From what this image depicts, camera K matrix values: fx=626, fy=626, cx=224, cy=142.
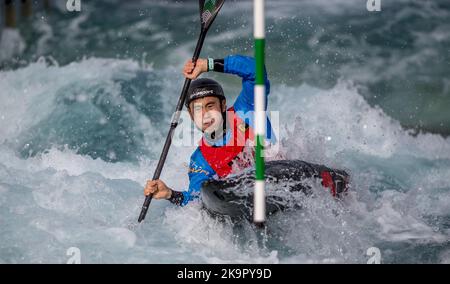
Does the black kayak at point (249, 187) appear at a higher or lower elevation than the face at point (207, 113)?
lower

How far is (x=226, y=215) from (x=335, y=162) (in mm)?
1292

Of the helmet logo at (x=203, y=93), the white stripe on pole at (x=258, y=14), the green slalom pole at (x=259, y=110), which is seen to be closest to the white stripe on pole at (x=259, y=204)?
the green slalom pole at (x=259, y=110)

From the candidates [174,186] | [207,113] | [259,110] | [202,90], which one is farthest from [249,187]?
[174,186]

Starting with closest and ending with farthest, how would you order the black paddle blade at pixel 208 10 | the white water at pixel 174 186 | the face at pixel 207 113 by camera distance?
the white water at pixel 174 186 → the face at pixel 207 113 → the black paddle blade at pixel 208 10

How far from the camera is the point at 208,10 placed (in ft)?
13.7

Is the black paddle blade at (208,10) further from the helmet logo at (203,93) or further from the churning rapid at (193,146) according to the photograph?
the churning rapid at (193,146)

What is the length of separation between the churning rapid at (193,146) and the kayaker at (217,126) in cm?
24

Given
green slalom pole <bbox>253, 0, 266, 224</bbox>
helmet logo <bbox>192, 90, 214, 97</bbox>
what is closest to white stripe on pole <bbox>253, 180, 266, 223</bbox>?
green slalom pole <bbox>253, 0, 266, 224</bbox>

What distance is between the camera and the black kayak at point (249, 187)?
354 centimetres

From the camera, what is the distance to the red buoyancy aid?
156 inches

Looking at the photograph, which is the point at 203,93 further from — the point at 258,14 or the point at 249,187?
the point at 258,14

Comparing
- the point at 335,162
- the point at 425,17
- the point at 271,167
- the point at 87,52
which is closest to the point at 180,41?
the point at 87,52

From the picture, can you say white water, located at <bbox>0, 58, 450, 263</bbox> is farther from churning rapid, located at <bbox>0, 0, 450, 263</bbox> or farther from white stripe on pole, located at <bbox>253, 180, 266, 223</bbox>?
white stripe on pole, located at <bbox>253, 180, 266, 223</bbox>

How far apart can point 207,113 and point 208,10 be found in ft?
2.47
